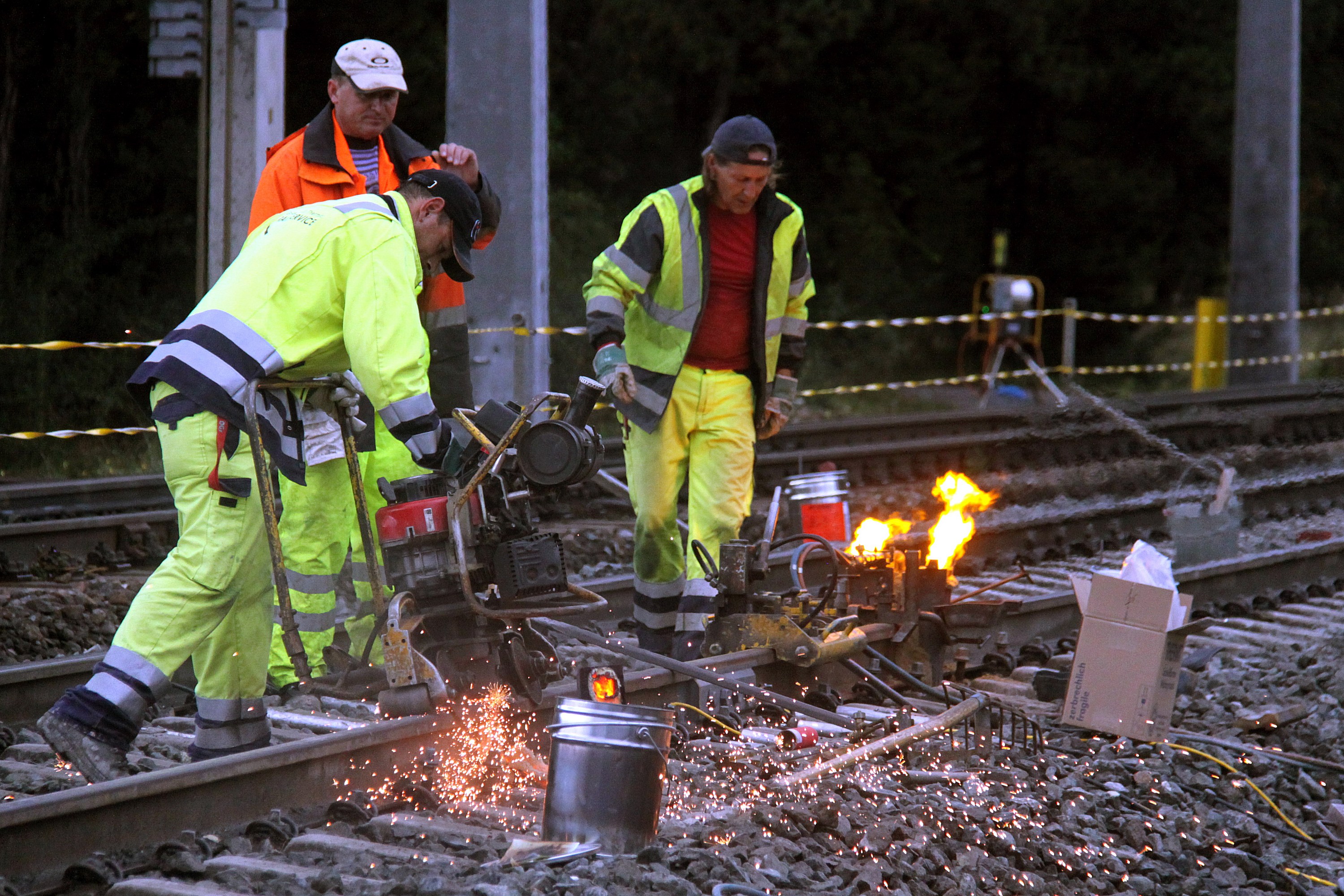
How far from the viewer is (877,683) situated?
5547mm

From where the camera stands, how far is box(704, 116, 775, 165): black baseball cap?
19.4 ft

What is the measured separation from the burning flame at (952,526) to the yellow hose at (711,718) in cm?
130

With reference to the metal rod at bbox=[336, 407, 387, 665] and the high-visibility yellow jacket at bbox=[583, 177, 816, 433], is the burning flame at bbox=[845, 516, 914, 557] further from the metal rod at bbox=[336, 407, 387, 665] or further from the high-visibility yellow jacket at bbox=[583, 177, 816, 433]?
the metal rod at bbox=[336, 407, 387, 665]

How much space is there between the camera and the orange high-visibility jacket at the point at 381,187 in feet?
18.6

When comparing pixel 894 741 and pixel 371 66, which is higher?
pixel 371 66

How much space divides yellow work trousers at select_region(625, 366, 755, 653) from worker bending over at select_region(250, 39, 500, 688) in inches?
30.8

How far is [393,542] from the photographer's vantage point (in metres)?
4.66

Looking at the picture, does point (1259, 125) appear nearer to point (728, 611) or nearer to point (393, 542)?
point (728, 611)

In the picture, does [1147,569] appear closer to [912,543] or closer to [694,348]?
[694,348]

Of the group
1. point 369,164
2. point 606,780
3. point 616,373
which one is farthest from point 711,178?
point 606,780

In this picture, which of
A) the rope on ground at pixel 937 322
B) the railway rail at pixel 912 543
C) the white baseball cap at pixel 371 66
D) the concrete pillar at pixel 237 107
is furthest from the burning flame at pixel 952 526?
the concrete pillar at pixel 237 107

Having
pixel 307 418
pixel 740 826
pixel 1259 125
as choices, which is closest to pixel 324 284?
pixel 307 418

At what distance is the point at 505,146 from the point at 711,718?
4409mm

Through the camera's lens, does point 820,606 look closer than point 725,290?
Yes
